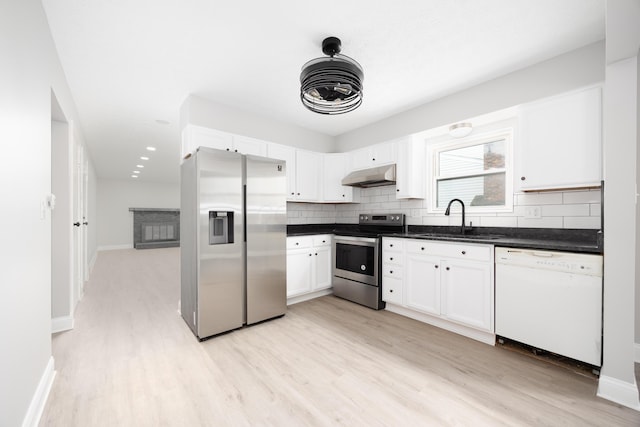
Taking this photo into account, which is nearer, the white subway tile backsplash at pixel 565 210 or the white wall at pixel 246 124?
the white subway tile backsplash at pixel 565 210

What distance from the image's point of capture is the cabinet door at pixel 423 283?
2775 millimetres

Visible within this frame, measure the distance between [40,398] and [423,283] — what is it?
315 centimetres

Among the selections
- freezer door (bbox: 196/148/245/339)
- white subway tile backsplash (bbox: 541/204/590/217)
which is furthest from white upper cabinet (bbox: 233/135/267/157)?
white subway tile backsplash (bbox: 541/204/590/217)

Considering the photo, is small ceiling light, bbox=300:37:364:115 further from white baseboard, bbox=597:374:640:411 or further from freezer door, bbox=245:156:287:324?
white baseboard, bbox=597:374:640:411

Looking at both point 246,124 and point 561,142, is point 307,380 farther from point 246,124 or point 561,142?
point 246,124

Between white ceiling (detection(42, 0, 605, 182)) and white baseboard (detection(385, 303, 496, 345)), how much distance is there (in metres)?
2.59

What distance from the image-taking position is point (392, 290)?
320 cm

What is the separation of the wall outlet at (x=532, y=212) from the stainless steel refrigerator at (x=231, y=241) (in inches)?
102

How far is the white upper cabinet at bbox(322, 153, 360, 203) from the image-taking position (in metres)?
4.30

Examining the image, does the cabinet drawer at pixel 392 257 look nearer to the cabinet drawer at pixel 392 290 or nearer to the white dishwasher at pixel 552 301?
the cabinet drawer at pixel 392 290

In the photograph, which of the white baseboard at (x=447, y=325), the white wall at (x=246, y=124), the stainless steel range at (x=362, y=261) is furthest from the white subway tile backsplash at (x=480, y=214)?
the white baseboard at (x=447, y=325)

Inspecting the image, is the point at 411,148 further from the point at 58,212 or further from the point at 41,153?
the point at 58,212

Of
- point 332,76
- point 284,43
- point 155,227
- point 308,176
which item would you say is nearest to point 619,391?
point 332,76

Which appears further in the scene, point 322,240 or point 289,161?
point 289,161
